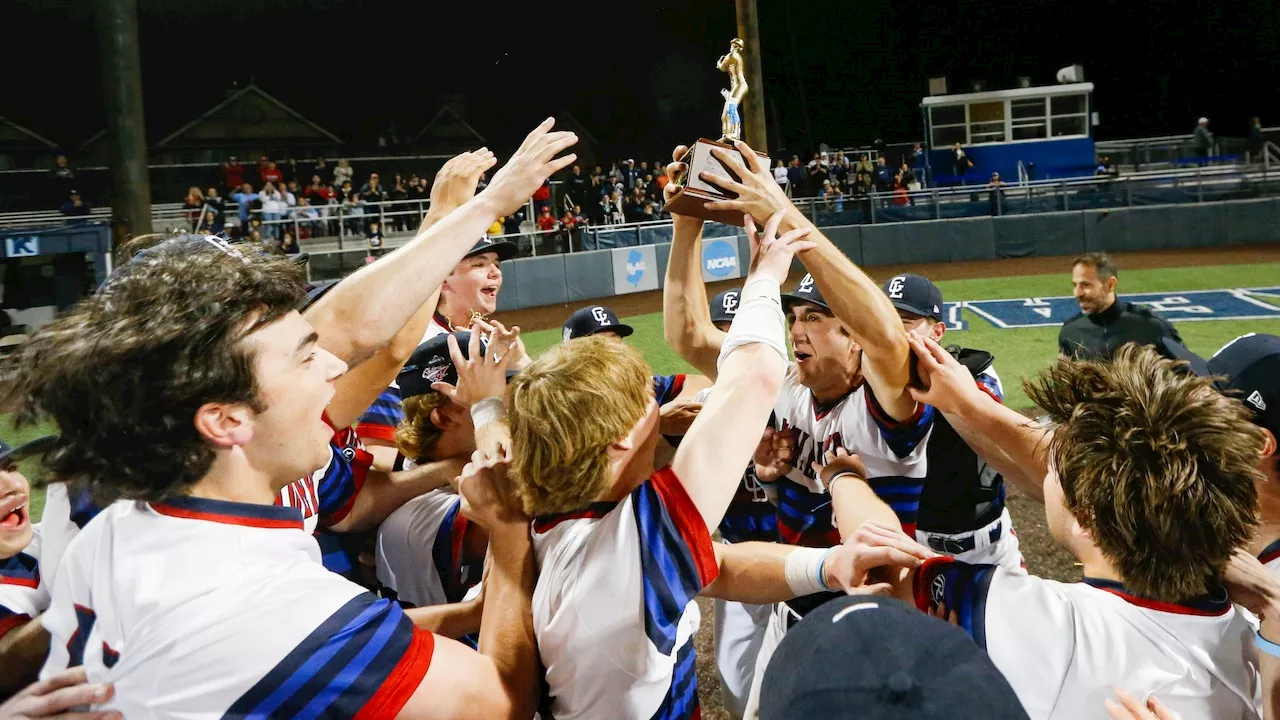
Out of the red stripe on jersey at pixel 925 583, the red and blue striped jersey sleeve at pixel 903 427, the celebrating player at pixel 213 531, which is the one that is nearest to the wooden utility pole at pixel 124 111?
the red and blue striped jersey sleeve at pixel 903 427

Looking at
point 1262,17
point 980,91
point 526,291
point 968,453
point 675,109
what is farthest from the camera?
point 675,109

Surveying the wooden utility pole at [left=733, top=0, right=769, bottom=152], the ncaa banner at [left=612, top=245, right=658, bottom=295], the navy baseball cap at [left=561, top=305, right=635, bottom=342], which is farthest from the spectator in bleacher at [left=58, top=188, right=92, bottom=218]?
the navy baseball cap at [left=561, top=305, right=635, bottom=342]

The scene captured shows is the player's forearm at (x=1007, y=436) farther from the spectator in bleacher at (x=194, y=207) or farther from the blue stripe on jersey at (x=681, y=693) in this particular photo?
the spectator in bleacher at (x=194, y=207)

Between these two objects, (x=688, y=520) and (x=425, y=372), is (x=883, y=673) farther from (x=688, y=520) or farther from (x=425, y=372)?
(x=425, y=372)

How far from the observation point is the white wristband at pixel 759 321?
197cm

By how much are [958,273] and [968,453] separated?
17.2m

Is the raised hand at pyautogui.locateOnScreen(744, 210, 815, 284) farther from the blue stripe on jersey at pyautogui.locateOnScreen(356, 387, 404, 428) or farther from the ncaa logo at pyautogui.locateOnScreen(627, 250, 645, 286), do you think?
the ncaa logo at pyautogui.locateOnScreen(627, 250, 645, 286)

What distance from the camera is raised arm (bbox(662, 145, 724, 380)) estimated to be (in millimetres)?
3172

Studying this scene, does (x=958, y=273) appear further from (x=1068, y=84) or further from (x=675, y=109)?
(x=675, y=109)

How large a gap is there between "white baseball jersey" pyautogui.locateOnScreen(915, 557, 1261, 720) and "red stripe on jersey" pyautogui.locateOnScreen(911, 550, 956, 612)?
8cm

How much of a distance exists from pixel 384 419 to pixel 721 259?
51.3 ft

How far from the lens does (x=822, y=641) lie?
1086 millimetres

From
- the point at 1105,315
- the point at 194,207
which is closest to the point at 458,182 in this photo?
the point at 1105,315

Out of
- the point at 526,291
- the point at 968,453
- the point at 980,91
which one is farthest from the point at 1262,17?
the point at 968,453
